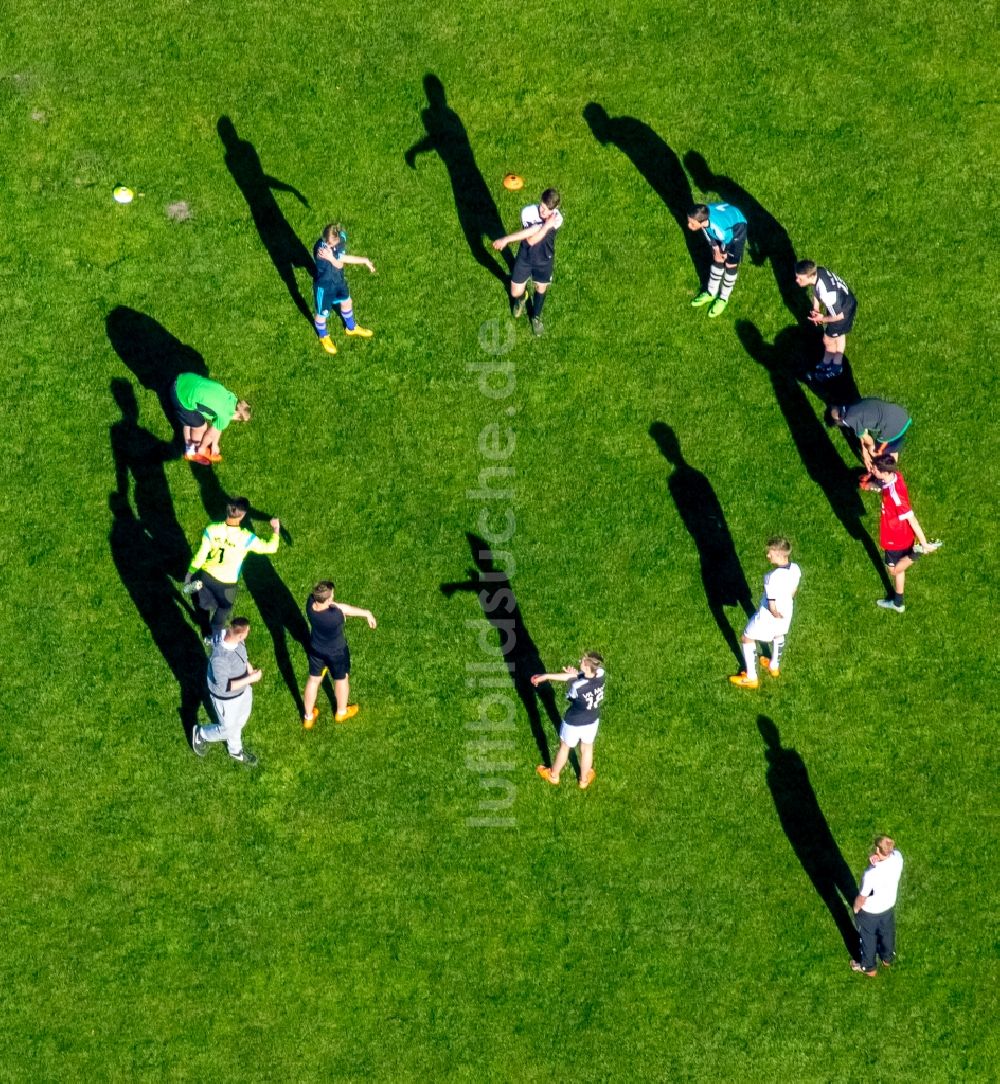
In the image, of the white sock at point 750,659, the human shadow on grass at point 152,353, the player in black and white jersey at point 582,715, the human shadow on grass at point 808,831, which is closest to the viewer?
the player in black and white jersey at point 582,715

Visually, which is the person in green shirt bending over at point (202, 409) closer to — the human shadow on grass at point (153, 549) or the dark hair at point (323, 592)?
the human shadow on grass at point (153, 549)

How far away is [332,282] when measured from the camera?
1697 centimetres

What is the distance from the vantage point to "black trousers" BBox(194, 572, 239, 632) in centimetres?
1634

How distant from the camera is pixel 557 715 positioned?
56.2ft

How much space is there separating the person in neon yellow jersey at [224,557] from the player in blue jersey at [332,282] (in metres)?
2.99

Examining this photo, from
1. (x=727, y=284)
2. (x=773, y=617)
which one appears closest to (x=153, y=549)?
(x=773, y=617)

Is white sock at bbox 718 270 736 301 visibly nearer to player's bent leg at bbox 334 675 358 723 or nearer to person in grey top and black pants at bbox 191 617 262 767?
player's bent leg at bbox 334 675 358 723

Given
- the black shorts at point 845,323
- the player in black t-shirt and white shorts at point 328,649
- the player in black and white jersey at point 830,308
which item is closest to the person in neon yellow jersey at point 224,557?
the player in black t-shirt and white shorts at point 328,649

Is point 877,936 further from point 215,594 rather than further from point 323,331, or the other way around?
point 323,331

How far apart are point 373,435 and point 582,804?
230 inches

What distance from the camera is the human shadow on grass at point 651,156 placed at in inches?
739

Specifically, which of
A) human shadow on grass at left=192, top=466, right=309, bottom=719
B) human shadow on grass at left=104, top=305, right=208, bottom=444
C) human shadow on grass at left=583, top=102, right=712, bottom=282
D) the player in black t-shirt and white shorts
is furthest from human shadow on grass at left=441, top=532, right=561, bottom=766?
human shadow on grass at left=583, top=102, right=712, bottom=282

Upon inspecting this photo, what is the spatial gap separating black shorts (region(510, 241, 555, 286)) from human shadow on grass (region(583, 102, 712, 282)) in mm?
2462

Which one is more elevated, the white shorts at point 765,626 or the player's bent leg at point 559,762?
the white shorts at point 765,626
